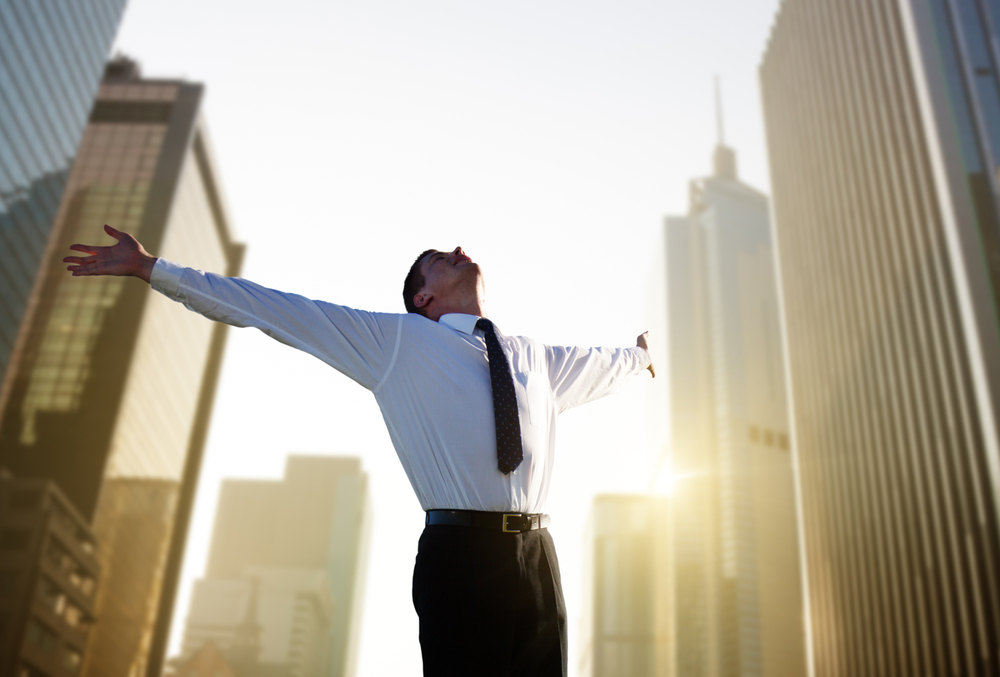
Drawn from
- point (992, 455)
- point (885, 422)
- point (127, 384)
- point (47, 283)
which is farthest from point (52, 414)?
point (992, 455)

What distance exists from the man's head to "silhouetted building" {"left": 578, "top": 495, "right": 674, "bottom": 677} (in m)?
138

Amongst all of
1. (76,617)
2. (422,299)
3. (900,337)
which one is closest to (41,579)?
(76,617)

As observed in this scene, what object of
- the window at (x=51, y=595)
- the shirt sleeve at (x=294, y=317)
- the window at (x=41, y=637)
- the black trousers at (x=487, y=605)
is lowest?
the window at (x=41, y=637)

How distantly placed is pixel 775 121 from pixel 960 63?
29.0 m

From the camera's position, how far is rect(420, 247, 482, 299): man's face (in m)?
3.55

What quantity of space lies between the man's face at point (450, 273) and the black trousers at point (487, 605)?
1.11 metres

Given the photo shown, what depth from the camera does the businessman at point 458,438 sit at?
2754 millimetres

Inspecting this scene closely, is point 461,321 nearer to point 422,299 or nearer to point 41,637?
point 422,299

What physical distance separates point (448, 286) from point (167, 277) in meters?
1.13

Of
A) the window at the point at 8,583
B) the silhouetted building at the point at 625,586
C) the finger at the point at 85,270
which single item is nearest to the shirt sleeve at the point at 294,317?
the finger at the point at 85,270

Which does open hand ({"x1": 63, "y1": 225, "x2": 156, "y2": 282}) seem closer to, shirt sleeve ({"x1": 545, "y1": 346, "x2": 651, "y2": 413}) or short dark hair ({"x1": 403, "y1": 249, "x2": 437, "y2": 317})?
short dark hair ({"x1": 403, "y1": 249, "x2": 437, "y2": 317})

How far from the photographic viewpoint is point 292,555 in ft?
631

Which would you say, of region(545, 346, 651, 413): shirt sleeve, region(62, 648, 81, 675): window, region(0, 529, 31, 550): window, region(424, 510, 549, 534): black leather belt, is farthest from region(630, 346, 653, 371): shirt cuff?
region(62, 648, 81, 675): window

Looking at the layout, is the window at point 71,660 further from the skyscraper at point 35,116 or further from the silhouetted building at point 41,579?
the skyscraper at point 35,116
